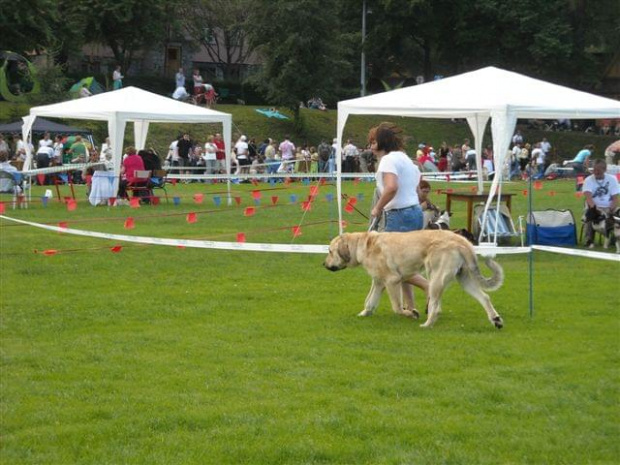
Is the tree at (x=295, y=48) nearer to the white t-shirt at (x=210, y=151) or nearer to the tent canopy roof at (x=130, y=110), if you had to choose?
the white t-shirt at (x=210, y=151)

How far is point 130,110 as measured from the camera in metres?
24.4

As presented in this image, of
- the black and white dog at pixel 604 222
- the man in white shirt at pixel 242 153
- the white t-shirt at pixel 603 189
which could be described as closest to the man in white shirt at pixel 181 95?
the man in white shirt at pixel 242 153

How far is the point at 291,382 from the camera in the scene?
24.1 ft

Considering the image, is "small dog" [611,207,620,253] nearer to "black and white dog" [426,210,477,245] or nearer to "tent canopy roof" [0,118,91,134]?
"black and white dog" [426,210,477,245]

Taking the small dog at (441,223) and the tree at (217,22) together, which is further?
the tree at (217,22)

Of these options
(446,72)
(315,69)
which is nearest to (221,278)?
(315,69)

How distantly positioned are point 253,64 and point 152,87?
12506 mm

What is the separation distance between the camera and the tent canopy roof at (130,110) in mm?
24438

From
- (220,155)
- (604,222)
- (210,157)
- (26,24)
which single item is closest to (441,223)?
(604,222)

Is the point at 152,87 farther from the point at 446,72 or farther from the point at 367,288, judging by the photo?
the point at 367,288

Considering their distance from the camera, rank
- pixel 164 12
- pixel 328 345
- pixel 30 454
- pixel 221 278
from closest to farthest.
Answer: pixel 30 454 → pixel 328 345 → pixel 221 278 → pixel 164 12

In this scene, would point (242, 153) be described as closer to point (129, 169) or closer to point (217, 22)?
point (129, 169)

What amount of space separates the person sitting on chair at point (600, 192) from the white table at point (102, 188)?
39.6 feet

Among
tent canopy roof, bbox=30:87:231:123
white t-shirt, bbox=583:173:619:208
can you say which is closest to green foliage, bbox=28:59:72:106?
tent canopy roof, bbox=30:87:231:123
